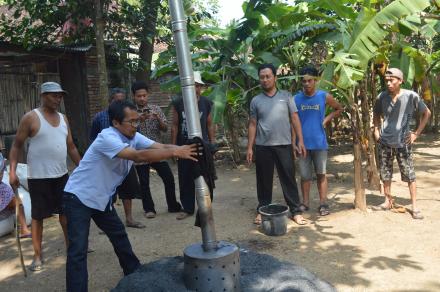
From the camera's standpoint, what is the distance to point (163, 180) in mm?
5836

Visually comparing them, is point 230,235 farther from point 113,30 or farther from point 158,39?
point 158,39

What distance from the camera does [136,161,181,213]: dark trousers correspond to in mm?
5625

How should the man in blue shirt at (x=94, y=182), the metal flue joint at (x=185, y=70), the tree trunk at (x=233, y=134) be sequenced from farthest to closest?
the tree trunk at (x=233, y=134)
the man in blue shirt at (x=94, y=182)
the metal flue joint at (x=185, y=70)

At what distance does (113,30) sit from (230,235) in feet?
18.8

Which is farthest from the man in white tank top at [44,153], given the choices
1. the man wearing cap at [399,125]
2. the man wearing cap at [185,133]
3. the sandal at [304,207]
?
the man wearing cap at [399,125]

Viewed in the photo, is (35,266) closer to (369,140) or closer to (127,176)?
(127,176)

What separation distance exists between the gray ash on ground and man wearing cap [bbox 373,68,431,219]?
7.34 feet

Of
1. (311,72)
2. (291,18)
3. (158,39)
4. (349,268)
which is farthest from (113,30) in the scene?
(349,268)

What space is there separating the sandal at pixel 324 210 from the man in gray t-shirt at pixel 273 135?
0.34 m

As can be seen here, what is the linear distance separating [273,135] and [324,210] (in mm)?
1200

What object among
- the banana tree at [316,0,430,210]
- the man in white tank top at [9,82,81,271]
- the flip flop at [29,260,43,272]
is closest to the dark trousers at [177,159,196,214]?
the man in white tank top at [9,82,81,271]

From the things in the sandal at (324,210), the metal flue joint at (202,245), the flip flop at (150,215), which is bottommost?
the sandal at (324,210)

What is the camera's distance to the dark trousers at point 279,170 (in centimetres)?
515

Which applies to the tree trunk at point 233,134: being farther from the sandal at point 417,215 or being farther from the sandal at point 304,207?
the sandal at point 417,215
